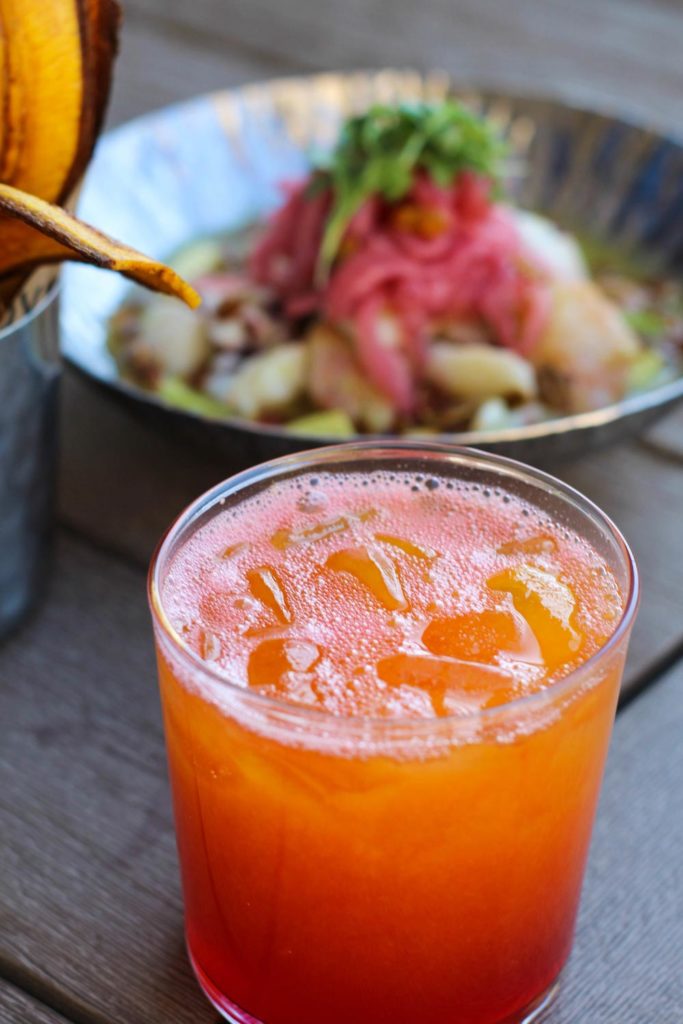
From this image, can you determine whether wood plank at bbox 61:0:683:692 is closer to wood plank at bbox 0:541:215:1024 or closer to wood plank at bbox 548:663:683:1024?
wood plank at bbox 0:541:215:1024

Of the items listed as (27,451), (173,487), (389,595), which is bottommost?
(173,487)

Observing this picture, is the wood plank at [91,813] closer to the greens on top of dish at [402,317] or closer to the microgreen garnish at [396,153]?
the greens on top of dish at [402,317]

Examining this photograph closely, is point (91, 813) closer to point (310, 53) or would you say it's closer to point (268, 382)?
point (268, 382)

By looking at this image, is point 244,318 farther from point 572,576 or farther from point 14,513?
point 572,576

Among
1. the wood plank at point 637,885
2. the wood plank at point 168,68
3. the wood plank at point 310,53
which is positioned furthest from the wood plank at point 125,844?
the wood plank at point 168,68

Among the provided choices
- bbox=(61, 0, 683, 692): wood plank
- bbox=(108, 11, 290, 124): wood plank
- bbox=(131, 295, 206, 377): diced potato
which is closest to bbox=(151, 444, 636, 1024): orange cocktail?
bbox=(61, 0, 683, 692): wood plank

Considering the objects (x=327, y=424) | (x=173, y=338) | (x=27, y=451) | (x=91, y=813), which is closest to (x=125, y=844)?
(x=91, y=813)
